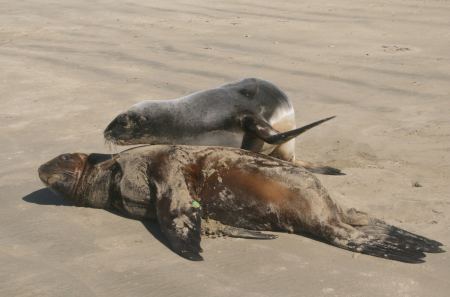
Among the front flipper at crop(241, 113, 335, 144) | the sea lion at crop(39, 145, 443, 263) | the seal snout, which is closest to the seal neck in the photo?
the sea lion at crop(39, 145, 443, 263)

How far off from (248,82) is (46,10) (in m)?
7.07

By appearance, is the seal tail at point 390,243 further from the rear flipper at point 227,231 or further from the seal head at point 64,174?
the seal head at point 64,174

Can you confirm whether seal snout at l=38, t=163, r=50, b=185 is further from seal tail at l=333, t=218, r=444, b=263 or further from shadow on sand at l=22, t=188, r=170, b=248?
seal tail at l=333, t=218, r=444, b=263

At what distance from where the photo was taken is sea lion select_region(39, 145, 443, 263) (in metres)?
4.36

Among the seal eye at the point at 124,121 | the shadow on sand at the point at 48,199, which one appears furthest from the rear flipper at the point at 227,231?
the seal eye at the point at 124,121

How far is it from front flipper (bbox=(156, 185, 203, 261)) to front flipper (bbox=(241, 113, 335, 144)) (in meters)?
0.98

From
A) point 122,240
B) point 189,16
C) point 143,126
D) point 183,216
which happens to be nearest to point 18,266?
point 122,240

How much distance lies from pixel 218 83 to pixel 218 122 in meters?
2.61

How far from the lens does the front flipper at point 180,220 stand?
4.27 m

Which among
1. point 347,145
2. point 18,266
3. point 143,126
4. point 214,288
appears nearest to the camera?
point 214,288

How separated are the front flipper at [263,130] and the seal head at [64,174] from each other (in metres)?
1.15

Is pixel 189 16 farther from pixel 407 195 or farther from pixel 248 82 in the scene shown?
pixel 407 195

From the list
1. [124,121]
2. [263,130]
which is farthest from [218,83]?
[263,130]

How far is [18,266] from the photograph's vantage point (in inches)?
162
